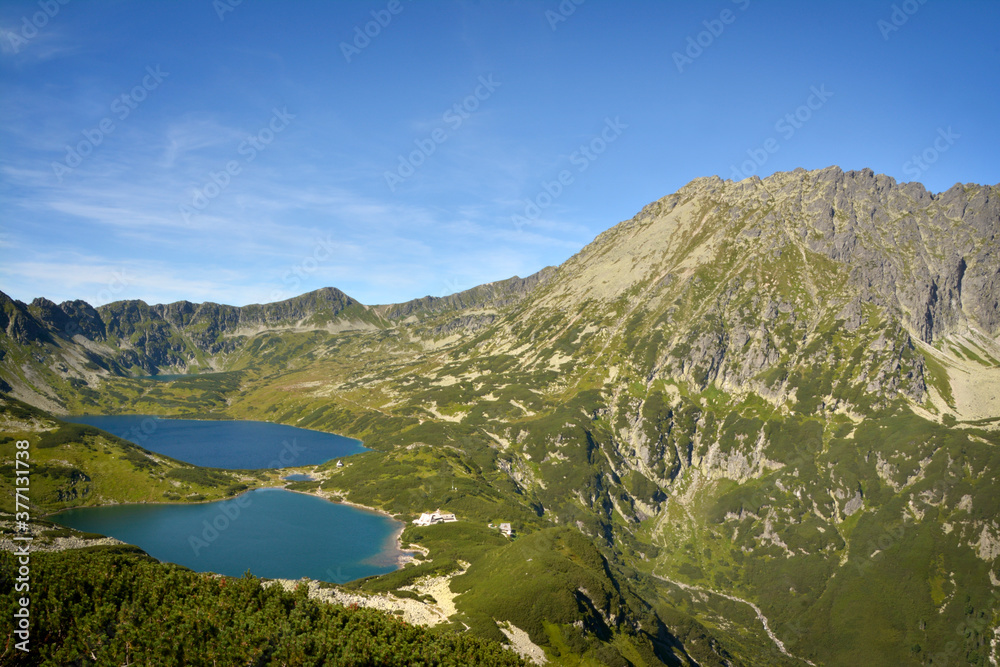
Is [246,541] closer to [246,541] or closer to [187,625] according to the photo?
[246,541]

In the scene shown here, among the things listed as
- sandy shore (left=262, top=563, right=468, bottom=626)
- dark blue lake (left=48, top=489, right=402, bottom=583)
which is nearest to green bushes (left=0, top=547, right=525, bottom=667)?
sandy shore (left=262, top=563, right=468, bottom=626)

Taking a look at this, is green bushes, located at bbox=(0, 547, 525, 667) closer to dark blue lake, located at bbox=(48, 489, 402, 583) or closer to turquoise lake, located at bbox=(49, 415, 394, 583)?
dark blue lake, located at bbox=(48, 489, 402, 583)

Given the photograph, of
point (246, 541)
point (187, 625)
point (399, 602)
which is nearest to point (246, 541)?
point (246, 541)

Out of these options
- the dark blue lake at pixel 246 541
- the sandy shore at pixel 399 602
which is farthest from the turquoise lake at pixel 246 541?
the sandy shore at pixel 399 602

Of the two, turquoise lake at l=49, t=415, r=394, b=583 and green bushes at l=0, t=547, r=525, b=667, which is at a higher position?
green bushes at l=0, t=547, r=525, b=667

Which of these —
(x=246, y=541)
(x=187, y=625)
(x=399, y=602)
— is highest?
(x=187, y=625)

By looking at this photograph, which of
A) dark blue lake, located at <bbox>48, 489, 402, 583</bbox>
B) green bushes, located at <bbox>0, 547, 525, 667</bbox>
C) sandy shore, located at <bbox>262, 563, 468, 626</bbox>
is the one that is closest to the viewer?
green bushes, located at <bbox>0, 547, 525, 667</bbox>

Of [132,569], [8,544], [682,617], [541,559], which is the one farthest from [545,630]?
[682,617]

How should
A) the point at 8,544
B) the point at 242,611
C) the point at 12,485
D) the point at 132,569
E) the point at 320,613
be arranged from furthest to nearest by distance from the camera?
the point at 12,485, the point at 8,544, the point at 132,569, the point at 320,613, the point at 242,611

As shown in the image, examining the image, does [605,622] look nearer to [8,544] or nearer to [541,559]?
[541,559]
